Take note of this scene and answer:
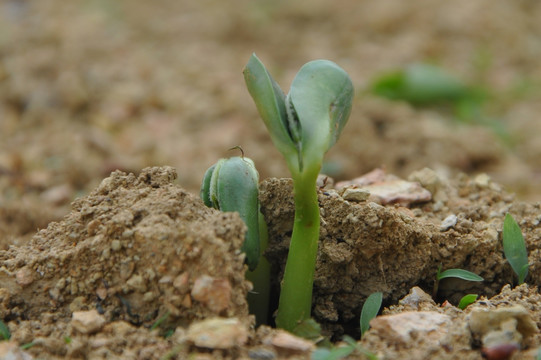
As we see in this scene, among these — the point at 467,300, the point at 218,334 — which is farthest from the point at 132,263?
the point at 467,300

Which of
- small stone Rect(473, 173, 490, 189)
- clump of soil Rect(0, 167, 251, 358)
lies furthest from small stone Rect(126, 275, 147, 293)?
small stone Rect(473, 173, 490, 189)

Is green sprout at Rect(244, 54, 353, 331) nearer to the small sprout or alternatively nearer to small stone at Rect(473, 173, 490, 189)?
the small sprout

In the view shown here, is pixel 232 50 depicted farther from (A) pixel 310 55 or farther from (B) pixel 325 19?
(B) pixel 325 19

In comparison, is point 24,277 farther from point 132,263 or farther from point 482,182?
point 482,182

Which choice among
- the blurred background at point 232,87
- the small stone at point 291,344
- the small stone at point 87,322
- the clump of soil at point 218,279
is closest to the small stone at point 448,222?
the clump of soil at point 218,279

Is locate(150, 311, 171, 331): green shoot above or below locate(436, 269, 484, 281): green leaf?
below

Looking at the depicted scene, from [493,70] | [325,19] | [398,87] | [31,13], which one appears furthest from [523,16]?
[31,13]

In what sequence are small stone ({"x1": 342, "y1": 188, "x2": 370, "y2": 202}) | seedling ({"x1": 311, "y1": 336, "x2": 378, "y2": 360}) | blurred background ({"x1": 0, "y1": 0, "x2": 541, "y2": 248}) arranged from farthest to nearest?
1. blurred background ({"x1": 0, "y1": 0, "x2": 541, "y2": 248})
2. small stone ({"x1": 342, "y1": 188, "x2": 370, "y2": 202})
3. seedling ({"x1": 311, "y1": 336, "x2": 378, "y2": 360})

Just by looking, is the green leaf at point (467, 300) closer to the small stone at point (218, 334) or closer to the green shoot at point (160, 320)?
the small stone at point (218, 334)
